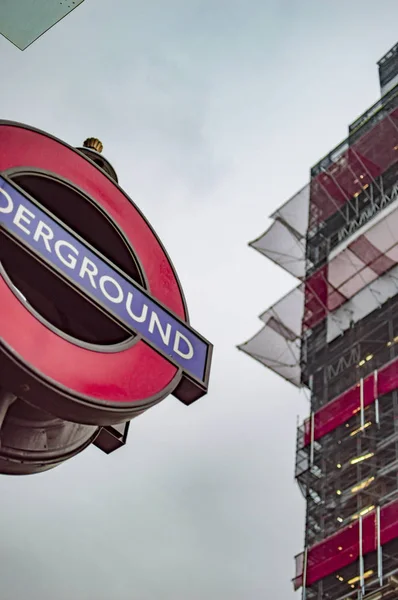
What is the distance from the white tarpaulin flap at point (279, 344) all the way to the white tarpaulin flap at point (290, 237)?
2636mm

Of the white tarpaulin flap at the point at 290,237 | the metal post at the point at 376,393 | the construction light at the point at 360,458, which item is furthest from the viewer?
the white tarpaulin flap at the point at 290,237

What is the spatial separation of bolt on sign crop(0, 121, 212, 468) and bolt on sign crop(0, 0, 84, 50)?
623 mm

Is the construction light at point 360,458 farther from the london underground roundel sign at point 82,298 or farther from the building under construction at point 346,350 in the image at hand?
the london underground roundel sign at point 82,298

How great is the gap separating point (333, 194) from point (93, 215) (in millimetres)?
31994

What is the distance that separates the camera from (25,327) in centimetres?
464

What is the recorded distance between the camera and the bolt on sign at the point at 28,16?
5.22m

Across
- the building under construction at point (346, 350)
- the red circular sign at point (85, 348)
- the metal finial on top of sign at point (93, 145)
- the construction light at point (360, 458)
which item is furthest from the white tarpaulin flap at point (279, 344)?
the red circular sign at point (85, 348)

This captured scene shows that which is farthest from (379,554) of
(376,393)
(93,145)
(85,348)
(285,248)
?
(85,348)

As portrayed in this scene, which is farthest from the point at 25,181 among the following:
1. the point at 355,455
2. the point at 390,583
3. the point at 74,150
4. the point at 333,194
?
the point at 333,194

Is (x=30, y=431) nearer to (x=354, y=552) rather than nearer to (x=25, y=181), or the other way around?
(x=25, y=181)

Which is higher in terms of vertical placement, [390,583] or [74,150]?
[390,583]

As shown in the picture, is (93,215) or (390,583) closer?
(93,215)

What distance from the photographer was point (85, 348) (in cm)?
497

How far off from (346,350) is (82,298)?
27849 millimetres
